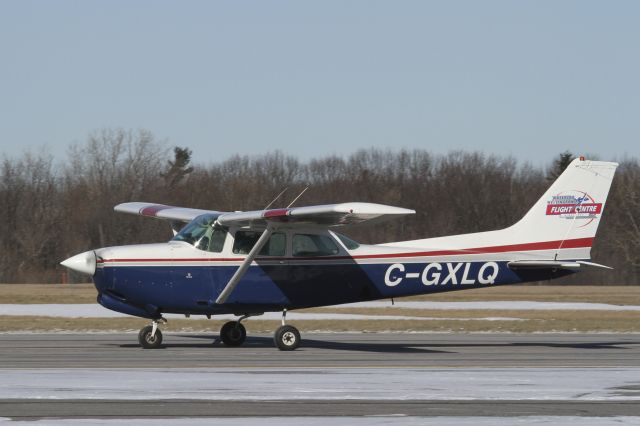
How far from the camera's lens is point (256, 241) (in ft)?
63.5

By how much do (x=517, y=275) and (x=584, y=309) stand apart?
41.4ft

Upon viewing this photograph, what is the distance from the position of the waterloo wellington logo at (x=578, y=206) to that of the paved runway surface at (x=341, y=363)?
2365 millimetres

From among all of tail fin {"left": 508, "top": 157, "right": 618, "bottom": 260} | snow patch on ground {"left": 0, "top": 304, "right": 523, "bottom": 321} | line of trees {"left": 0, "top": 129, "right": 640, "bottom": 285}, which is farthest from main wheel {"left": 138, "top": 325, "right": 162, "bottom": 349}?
line of trees {"left": 0, "top": 129, "right": 640, "bottom": 285}

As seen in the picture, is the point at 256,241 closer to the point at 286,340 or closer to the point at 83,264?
the point at 286,340

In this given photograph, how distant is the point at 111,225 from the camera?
66.1 metres

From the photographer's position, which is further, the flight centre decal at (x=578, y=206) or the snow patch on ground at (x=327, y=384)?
the flight centre decal at (x=578, y=206)

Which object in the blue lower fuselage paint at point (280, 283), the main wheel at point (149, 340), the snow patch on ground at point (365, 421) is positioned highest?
the blue lower fuselage paint at point (280, 283)

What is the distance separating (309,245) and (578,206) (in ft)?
16.1

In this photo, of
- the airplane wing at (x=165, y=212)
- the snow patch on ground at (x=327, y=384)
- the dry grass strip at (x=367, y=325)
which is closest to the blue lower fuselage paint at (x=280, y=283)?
the airplane wing at (x=165, y=212)

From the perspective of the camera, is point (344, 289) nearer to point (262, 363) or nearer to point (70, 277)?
point (262, 363)

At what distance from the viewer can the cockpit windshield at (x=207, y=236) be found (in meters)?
19.2

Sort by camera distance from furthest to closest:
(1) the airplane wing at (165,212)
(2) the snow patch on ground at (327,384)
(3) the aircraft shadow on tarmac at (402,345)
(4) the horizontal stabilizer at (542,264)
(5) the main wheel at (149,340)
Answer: (1) the airplane wing at (165,212)
(4) the horizontal stabilizer at (542,264)
(3) the aircraft shadow on tarmac at (402,345)
(5) the main wheel at (149,340)
(2) the snow patch on ground at (327,384)

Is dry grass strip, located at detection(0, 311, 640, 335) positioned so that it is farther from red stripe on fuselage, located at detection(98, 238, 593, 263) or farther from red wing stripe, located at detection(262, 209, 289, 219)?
red wing stripe, located at detection(262, 209, 289, 219)

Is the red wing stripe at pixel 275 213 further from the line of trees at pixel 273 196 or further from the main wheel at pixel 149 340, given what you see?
the line of trees at pixel 273 196
